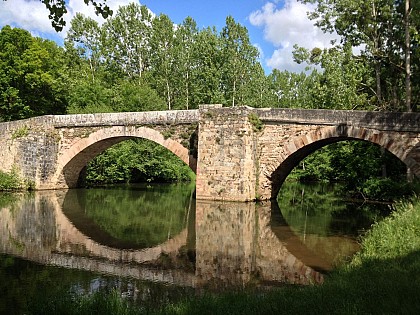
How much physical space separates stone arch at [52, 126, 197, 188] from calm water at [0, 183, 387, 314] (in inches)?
99.3

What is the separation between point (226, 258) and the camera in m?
7.80

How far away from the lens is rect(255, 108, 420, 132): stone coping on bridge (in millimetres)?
12891

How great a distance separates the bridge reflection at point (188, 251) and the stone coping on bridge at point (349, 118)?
380 centimetres

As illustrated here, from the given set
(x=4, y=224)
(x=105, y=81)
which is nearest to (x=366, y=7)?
(x=4, y=224)

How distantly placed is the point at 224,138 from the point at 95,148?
23.4ft

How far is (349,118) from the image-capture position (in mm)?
13625

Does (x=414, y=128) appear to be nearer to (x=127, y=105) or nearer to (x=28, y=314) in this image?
(x=28, y=314)

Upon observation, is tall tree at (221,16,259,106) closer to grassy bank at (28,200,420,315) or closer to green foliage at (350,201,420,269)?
green foliage at (350,201,420,269)

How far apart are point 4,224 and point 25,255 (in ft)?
11.1

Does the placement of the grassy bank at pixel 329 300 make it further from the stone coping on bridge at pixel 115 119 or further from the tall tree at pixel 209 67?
the tall tree at pixel 209 67

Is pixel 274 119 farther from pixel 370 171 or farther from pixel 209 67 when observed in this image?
pixel 209 67

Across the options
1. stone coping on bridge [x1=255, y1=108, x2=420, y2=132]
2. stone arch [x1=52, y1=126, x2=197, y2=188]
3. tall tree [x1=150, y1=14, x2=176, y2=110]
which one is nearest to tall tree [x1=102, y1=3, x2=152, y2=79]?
tall tree [x1=150, y1=14, x2=176, y2=110]

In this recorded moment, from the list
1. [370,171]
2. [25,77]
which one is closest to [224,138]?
[370,171]

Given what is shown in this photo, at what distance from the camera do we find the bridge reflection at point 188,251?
21.9 ft
